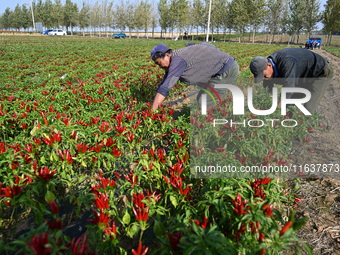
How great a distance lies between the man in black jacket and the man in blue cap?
1.95 ft

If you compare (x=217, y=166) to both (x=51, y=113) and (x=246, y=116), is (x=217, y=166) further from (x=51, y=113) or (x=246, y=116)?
(x=51, y=113)

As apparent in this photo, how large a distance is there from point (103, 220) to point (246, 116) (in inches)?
96.4

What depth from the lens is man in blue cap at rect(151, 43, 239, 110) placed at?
3207mm

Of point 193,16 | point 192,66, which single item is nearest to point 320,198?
point 192,66

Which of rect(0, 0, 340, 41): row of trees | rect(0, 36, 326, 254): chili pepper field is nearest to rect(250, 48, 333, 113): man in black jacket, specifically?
rect(0, 36, 326, 254): chili pepper field

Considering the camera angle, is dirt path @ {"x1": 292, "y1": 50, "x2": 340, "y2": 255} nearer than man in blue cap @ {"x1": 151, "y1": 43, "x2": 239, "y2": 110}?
Yes

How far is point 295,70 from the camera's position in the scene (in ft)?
10.7

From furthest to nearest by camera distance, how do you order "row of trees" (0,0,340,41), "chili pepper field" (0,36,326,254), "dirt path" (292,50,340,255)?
"row of trees" (0,0,340,41) < "dirt path" (292,50,340,255) < "chili pepper field" (0,36,326,254)

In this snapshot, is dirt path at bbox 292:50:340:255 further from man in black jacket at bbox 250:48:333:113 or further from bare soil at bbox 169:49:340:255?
man in black jacket at bbox 250:48:333:113

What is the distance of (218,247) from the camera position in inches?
42.6

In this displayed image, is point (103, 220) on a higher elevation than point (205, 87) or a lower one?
lower

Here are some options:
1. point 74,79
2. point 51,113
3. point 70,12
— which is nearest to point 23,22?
point 70,12

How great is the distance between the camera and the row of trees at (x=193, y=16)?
39.5 meters

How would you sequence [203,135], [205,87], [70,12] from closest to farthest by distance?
[203,135] → [205,87] → [70,12]
